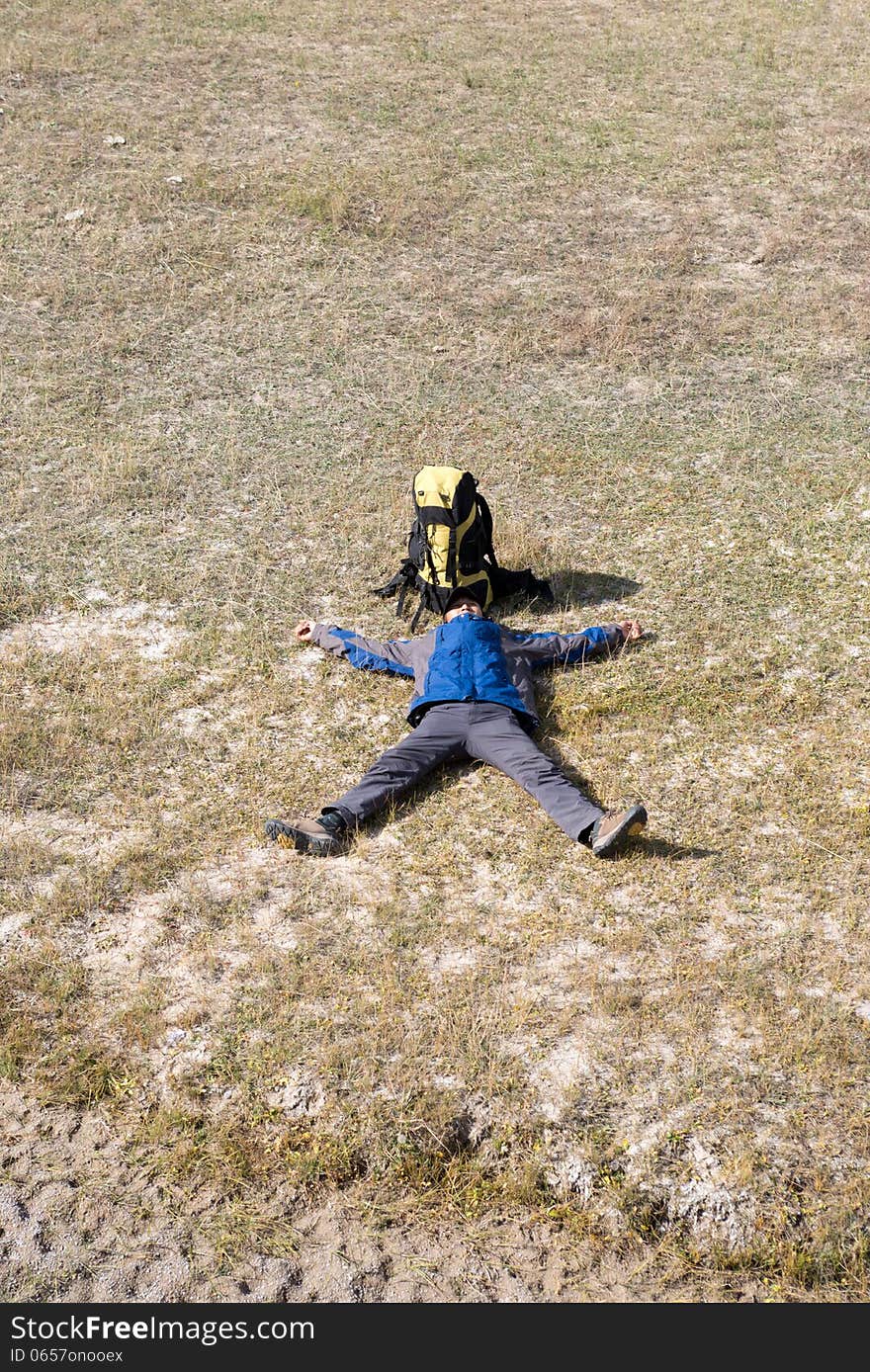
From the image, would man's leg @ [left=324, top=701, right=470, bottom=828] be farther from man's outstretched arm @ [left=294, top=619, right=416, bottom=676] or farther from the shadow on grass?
the shadow on grass

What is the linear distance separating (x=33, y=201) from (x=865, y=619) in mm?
12094

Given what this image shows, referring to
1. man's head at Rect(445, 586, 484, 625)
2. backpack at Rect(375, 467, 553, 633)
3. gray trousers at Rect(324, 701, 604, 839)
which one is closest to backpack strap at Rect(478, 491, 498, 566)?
backpack at Rect(375, 467, 553, 633)

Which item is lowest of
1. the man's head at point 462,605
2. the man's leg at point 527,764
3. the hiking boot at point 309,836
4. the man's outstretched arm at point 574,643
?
the hiking boot at point 309,836

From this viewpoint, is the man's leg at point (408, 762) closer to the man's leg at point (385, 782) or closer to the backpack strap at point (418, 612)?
the man's leg at point (385, 782)

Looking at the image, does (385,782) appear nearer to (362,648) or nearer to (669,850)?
(362,648)

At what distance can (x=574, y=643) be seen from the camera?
8414mm

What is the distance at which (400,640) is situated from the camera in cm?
855

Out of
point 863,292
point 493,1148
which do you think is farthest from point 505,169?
point 493,1148

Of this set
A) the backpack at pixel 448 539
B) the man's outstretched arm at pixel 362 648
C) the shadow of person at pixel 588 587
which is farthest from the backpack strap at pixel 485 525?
the man's outstretched arm at pixel 362 648

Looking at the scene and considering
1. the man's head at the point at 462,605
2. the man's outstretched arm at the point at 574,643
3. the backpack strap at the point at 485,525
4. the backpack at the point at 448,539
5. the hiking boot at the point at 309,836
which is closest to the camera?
the hiking boot at the point at 309,836

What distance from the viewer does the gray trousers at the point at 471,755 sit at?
22.7ft

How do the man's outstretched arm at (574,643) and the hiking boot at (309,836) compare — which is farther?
the man's outstretched arm at (574,643)

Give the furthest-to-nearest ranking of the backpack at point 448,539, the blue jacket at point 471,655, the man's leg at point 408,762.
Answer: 1. the backpack at point 448,539
2. the blue jacket at point 471,655
3. the man's leg at point 408,762

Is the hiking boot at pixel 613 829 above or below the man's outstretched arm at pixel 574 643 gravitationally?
below
